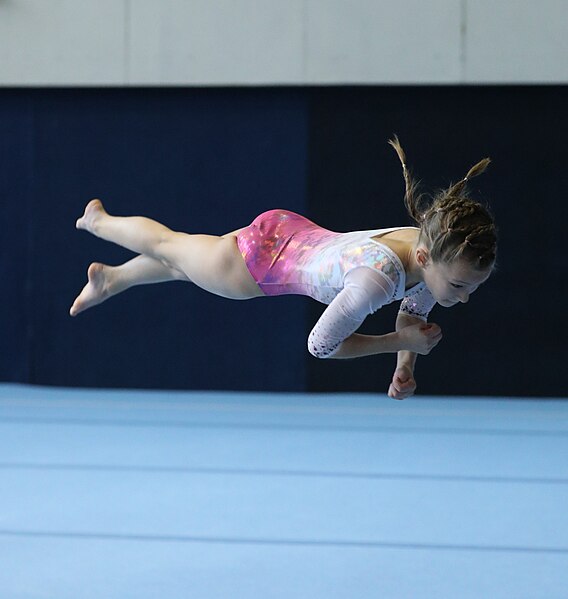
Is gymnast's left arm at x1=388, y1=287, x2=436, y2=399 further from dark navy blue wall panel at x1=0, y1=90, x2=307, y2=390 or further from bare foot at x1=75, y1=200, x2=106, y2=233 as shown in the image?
dark navy blue wall panel at x1=0, y1=90, x2=307, y2=390

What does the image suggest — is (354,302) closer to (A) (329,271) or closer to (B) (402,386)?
(A) (329,271)

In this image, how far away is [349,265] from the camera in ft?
9.22

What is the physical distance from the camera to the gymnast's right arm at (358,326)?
2693 millimetres

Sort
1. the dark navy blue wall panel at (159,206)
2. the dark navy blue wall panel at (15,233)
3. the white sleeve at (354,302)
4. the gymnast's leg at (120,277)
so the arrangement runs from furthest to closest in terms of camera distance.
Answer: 1. the dark navy blue wall panel at (15,233)
2. the dark navy blue wall panel at (159,206)
3. the gymnast's leg at (120,277)
4. the white sleeve at (354,302)

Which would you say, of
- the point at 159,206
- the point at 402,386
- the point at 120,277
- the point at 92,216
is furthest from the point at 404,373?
the point at 159,206

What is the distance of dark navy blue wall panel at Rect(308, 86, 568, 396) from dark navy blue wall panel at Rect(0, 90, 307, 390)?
31 cm

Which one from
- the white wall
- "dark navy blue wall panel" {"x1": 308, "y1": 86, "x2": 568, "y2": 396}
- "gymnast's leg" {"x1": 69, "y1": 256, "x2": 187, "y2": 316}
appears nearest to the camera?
"gymnast's leg" {"x1": 69, "y1": 256, "x2": 187, "y2": 316}

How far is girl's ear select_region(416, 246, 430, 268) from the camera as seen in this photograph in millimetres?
2698

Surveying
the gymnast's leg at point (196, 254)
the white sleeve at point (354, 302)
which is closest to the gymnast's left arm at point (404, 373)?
the white sleeve at point (354, 302)

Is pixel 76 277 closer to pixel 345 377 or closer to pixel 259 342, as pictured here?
pixel 259 342

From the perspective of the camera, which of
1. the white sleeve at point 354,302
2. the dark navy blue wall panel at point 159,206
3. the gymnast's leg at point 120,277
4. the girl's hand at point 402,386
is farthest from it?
the dark navy blue wall panel at point 159,206

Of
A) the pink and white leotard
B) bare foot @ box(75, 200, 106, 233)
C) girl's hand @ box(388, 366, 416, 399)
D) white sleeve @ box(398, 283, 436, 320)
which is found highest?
bare foot @ box(75, 200, 106, 233)

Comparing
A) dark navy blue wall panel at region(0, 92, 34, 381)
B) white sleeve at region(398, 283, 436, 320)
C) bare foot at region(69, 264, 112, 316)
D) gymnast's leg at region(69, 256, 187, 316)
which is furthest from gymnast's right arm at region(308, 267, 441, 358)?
dark navy blue wall panel at region(0, 92, 34, 381)

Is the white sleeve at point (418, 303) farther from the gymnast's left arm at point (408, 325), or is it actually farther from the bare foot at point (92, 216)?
the bare foot at point (92, 216)
